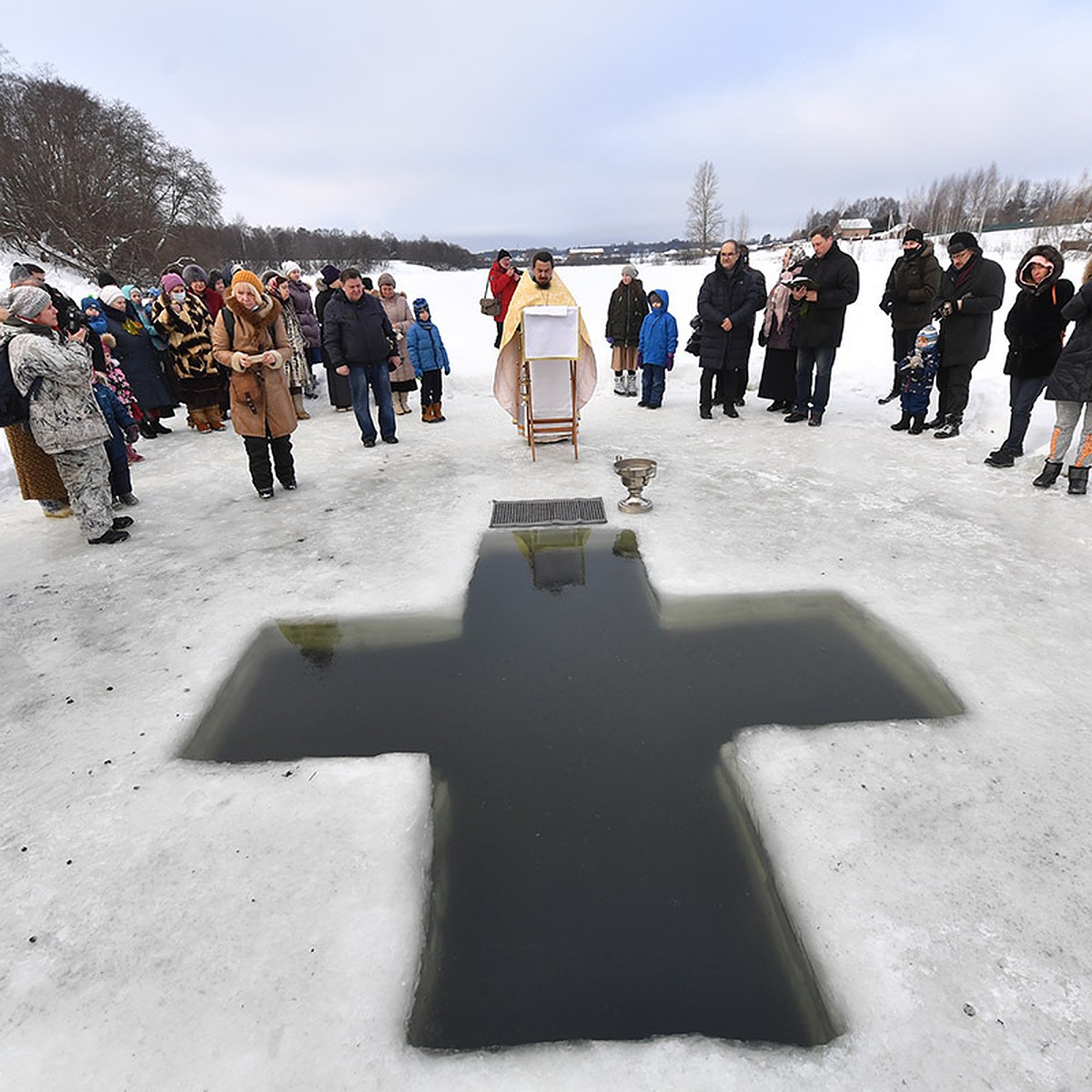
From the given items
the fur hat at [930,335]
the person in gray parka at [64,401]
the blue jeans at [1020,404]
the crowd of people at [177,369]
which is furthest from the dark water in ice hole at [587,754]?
the fur hat at [930,335]

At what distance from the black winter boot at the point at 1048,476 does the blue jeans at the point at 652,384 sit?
4072mm

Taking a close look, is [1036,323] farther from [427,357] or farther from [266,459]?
[266,459]

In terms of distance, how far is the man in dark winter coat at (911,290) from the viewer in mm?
6223

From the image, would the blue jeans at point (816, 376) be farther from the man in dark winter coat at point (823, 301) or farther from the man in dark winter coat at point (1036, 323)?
the man in dark winter coat at point (1036, 323)

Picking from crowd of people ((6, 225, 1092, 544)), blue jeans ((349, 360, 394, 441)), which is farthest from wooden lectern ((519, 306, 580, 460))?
blue jeans ((349, 360, 394, 441))

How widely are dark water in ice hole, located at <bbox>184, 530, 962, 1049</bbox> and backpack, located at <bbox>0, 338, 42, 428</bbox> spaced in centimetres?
230

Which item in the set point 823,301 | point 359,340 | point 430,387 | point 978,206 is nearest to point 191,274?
point 359,340

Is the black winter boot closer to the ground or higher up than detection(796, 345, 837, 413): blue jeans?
closer to the ground

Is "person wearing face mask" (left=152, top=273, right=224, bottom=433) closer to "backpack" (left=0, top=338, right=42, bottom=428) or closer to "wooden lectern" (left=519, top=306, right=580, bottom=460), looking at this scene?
"backpack" (left=0, top=338, right=42, bottom=428)

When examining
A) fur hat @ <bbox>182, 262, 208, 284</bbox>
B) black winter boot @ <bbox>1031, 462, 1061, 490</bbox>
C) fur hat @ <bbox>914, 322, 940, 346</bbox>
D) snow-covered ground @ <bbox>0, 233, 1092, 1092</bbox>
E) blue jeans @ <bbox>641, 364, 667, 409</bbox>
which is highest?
fur hat @ <bbox>182, 262, 208, 284</bbox>

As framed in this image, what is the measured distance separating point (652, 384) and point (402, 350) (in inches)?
124

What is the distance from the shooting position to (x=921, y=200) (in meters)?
69.2

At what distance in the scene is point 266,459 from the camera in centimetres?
528

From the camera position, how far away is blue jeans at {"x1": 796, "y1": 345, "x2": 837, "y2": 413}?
6723 millimetres
